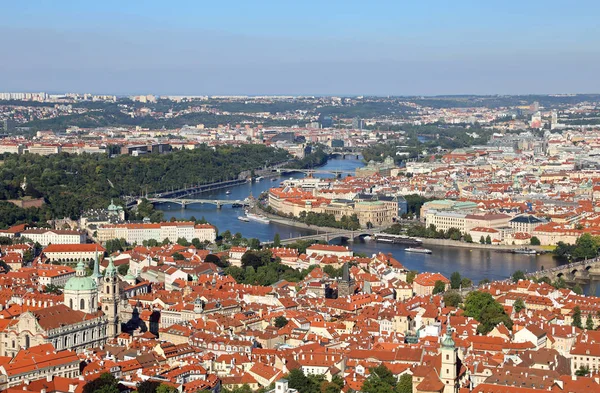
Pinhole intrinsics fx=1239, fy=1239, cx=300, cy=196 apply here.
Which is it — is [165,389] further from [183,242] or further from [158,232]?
[158,232]

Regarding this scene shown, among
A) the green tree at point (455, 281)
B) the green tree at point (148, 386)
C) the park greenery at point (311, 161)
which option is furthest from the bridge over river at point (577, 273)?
the park greenery at point (311, 161)

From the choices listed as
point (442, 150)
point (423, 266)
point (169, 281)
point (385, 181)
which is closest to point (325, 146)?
point (442, 150)

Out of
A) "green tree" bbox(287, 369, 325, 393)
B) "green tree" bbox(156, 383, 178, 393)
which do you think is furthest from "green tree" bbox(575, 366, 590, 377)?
"green tree" bbox(156, 383, 178, 393)

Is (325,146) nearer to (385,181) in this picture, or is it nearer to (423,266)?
(385,181)

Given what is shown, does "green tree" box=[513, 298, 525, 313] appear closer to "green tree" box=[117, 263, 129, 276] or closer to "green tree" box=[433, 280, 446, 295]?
"green tree" box=[433, 280, 446, 295]

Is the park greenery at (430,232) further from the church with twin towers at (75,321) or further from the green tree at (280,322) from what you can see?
the church with twin towers at (75,321)

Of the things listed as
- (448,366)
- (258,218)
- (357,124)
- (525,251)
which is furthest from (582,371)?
(357,124)
